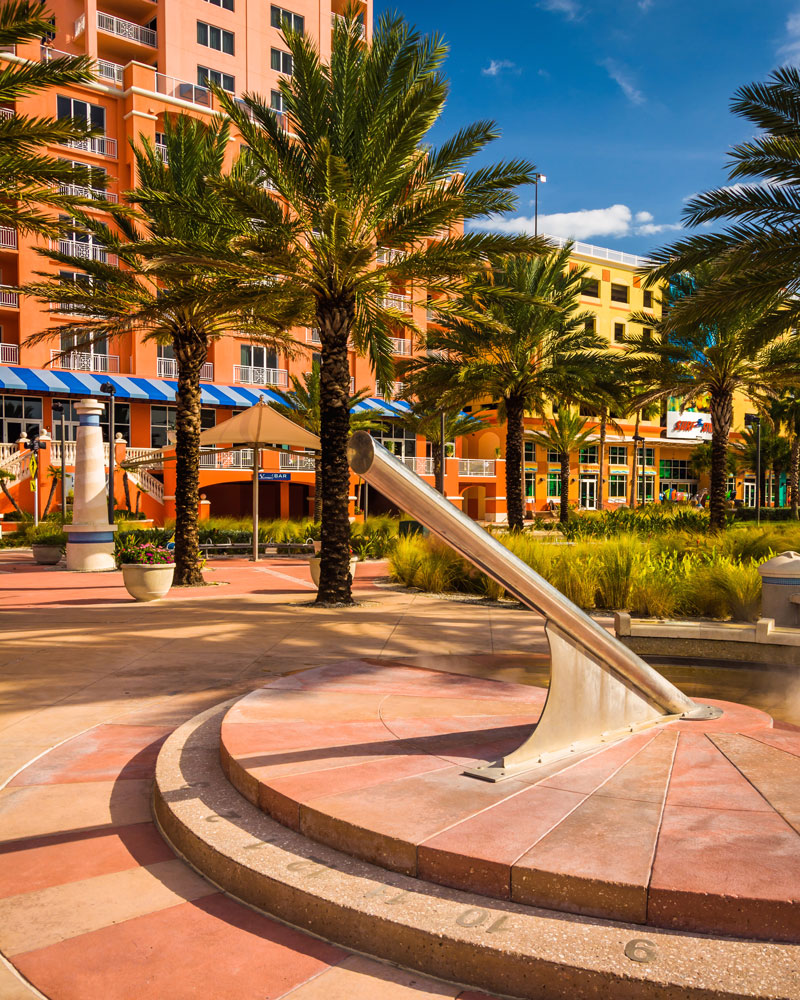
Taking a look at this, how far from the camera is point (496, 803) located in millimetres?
3510

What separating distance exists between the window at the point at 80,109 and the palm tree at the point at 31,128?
95.5ft

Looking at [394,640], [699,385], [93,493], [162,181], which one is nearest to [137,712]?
[394,640]

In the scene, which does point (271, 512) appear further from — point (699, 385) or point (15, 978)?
point (15, 978)

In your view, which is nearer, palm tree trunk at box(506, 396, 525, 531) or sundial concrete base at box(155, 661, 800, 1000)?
sundial concrete base at box(155, 661, 800, 1000)

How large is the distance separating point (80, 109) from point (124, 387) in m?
14.0

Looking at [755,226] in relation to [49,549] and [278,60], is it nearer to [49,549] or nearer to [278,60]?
[49,549]

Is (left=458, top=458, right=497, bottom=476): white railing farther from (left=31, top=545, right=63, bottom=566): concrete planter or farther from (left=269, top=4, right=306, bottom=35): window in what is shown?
(left=31, top=545, right=63, bottom=566): concrete planter

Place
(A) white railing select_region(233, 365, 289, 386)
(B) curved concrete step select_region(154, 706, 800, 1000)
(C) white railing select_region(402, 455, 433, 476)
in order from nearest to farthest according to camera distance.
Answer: (B) curved concrete step select_region(154, 706, 800, 1000) < (A) white railing select_region(233, 365, 289, 386) < (C) white railing select_region(402, 455, 433, 476)

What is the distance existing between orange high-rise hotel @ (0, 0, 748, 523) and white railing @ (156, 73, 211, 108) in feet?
0.22

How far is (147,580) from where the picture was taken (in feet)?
41.7

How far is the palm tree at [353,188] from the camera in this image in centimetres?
1223

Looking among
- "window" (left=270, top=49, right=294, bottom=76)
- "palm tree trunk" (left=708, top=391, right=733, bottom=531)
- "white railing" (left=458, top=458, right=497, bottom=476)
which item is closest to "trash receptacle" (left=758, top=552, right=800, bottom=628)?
"palm tree trunk" (left=708, top=391, right=733, bottom=531)

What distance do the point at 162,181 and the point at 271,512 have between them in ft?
92.3

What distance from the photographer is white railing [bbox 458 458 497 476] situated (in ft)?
156
